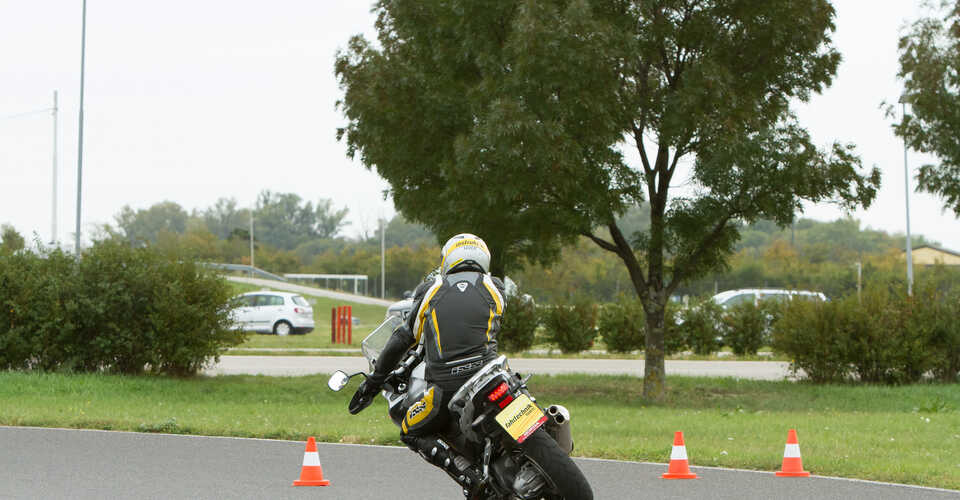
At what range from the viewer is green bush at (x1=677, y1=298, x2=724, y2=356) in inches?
1116

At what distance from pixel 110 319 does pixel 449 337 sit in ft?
46.6

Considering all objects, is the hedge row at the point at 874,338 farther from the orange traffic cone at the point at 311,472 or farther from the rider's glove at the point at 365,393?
the rider's glove at the point at 365,393

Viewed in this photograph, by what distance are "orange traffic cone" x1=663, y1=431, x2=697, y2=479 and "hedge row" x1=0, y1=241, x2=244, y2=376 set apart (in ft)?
37.3

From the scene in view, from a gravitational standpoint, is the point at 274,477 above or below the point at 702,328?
below

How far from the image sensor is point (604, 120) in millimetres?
15359

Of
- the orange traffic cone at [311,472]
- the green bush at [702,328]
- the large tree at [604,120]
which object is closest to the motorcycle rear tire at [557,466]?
the orange traffic cone at [311,472]

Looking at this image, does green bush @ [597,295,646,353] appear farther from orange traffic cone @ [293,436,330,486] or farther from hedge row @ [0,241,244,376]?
orange traffic cone @ [293,436,330,486]

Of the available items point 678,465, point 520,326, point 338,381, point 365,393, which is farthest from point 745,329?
point 338,381

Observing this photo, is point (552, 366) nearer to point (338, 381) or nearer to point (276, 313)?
point (276, 313)

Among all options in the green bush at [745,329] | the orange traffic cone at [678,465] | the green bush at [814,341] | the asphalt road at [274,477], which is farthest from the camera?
the green bush at [745,329]

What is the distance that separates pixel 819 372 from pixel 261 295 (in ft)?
74.8

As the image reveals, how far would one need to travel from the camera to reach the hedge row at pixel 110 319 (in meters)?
18.6

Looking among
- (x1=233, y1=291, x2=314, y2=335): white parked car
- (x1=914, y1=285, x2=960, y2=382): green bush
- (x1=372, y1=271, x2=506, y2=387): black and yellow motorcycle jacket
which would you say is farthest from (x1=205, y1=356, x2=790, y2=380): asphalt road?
(x1=372, y1=271, x2=506, y2=387): black and yellow motorcycle jacket

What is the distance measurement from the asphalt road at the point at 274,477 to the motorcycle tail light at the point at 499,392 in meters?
2.88
